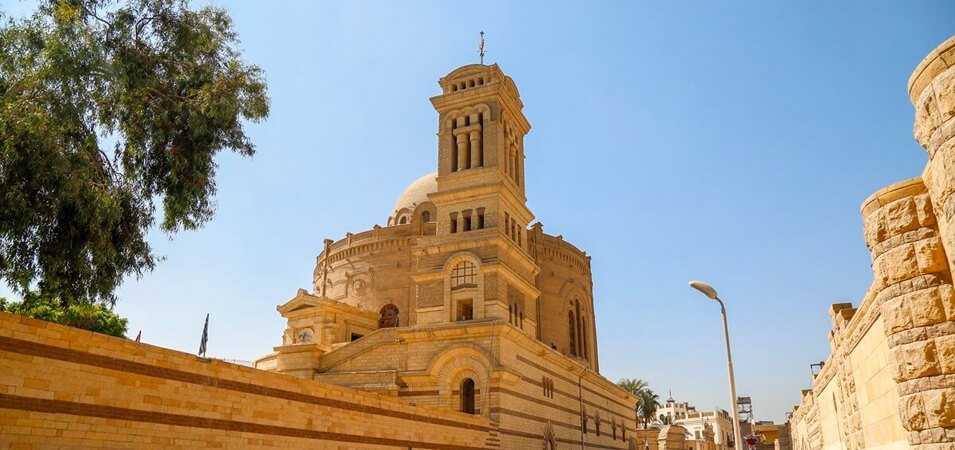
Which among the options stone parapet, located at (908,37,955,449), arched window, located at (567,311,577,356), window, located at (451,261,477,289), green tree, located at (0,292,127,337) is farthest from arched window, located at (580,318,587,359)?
stone parapet, located at (908,37,955,449)

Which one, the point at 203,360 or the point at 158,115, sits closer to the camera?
the point at 203,360

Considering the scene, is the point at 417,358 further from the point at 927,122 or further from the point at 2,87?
the point at 927,122

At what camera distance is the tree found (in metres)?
12.7

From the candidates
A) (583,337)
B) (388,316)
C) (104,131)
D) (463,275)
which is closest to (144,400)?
(104,131)

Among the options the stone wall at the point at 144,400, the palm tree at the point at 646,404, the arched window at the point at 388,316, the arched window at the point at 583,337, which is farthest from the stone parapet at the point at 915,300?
the palm tree at the point at 646,404

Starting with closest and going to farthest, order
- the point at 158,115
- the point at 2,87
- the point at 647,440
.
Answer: the point at 2,87
the point at 158,115
the point at 647,440

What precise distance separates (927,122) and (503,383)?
18.4m

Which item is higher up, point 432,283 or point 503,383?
point 432,283

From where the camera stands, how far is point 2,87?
42.8ft

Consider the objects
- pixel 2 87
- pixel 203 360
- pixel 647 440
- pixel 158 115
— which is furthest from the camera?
pixel 647 440

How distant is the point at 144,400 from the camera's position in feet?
36.1

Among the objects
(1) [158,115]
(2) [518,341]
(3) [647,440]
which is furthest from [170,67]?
(3) [647,440]

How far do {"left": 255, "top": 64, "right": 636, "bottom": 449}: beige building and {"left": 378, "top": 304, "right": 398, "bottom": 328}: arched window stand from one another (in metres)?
0.08

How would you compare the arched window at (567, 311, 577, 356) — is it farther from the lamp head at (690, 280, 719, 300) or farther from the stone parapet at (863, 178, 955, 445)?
the stone parapet at (863, 178, 955, 445)
